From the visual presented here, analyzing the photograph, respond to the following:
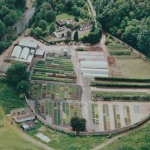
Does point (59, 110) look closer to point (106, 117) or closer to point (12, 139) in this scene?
point (106, 117)

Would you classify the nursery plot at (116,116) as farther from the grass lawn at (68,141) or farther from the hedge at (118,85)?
the hedge at (118,85)

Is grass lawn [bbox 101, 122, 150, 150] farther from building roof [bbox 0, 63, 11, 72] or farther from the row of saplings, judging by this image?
building roof [bbox 0, 63, 11, 72]

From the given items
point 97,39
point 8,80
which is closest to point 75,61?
point 97,39

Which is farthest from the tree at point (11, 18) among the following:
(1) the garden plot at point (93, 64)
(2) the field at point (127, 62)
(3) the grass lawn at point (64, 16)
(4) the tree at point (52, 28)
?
(2) the field at point (127, 62)

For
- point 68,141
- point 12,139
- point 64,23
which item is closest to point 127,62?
point 64,23

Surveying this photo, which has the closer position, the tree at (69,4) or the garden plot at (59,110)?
the garden plot at (59,110)

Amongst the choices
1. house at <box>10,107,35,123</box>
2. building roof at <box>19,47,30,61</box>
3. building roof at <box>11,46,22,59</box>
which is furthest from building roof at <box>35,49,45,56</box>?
house at <box>10,107,35,123</box>

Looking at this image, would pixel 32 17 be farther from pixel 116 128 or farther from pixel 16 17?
pixel 116 128
